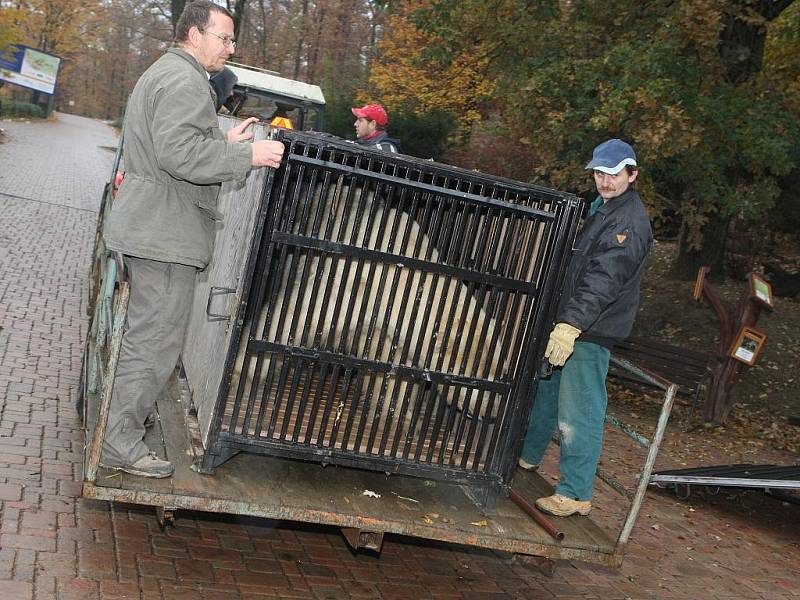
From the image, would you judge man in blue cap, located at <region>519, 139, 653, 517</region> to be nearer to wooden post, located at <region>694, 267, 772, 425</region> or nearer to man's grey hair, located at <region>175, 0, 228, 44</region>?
man's grey hair, located at <region>175, 0, 228, 44</region>

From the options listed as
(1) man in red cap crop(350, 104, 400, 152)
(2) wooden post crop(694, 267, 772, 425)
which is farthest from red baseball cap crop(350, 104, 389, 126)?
(2) wooden post crop(694, 267, 772, 425)

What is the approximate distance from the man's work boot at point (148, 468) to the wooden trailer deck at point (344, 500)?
0.03 meters

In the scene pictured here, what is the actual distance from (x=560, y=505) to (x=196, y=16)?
2.98m

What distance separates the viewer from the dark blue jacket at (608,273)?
4.57 metres

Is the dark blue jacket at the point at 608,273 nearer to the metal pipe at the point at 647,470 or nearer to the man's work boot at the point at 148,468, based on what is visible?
the metal pipe at the point at 647,470

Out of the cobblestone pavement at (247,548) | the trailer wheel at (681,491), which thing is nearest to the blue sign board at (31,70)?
the cobblestone pavement at (247,548)

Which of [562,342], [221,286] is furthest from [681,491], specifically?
[221,286]

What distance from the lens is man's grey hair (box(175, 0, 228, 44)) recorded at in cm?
417

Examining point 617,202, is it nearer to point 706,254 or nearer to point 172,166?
point 172,166

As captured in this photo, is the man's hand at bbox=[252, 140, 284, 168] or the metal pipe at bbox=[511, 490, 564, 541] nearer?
the man's hand at bbox=[252, 140, 284, 168]

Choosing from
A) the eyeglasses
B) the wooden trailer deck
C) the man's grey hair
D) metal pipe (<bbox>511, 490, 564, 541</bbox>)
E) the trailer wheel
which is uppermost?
the man's grey hair

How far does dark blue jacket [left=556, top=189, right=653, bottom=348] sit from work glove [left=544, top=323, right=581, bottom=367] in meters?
0.04

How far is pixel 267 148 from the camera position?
12.6 feet

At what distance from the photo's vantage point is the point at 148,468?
402 centimetres
